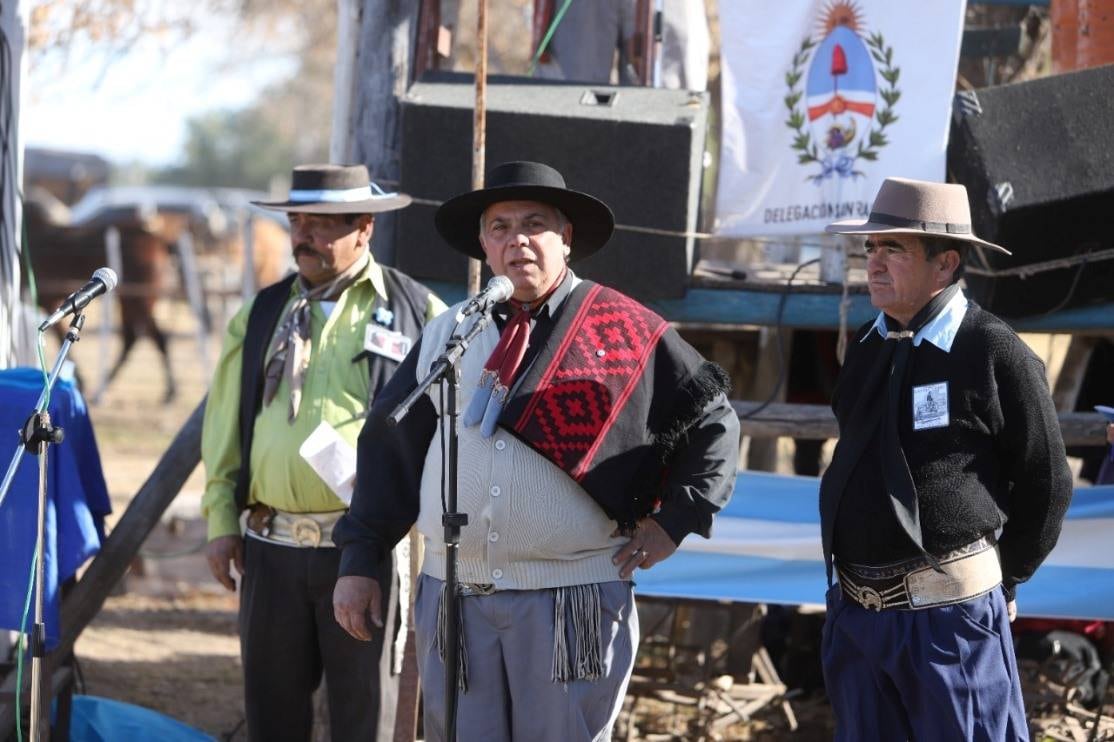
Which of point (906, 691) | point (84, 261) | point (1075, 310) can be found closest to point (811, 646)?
point (1075, 310)

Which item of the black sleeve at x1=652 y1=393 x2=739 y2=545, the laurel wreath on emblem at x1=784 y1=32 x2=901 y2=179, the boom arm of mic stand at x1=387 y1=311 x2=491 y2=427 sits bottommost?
the black sleeve at x1=652 y1=393 x2=739 y2=545

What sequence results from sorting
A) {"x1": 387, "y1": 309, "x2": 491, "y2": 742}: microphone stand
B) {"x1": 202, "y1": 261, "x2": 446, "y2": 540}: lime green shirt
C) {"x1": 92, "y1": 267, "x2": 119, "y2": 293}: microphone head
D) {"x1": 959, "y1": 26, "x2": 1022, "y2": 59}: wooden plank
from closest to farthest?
{"x1": 387, "y1": 309, "x2": 491, "y2": 742}: microphone stand
{"x1": 92, "y1": 267, "x2": 119, "y2": 293}: microphone head
{"x1": 202, "y1": 261, "x2": 446, "y2": 540}: lime green shirt
{"x1": 959, "y1": 26, "x2": 1022, "y2": 59}: wooden plank

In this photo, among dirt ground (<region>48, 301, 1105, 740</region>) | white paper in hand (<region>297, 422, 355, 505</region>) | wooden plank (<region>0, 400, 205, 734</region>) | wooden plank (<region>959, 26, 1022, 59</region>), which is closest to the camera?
white paper in hand (<region>297, 422, 355, 505</region>)

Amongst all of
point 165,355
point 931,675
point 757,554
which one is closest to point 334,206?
point 757,554

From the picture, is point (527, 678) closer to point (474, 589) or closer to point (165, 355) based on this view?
point (474, 589)

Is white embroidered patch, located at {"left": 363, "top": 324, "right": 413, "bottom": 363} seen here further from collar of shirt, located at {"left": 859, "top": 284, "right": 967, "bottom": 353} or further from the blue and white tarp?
collar of shirt, located at {"left": 859, "top": 284, "right": 967, "bottom": 353}

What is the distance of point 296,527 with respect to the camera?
4512mm

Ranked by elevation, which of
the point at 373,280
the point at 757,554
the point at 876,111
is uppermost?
the point at 876,111

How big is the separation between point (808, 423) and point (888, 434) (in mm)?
2086

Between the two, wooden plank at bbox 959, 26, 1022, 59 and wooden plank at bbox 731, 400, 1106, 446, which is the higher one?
wooden plank at bbox 959, 26, 1022, 59

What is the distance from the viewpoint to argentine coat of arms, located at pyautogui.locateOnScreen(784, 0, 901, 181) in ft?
18.0

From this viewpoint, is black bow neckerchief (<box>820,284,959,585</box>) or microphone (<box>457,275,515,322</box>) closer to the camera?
microphone (<box>457,275,515,322</box>)

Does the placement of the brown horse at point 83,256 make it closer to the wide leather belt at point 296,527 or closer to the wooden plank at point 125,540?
the wooden plank at point 125,540

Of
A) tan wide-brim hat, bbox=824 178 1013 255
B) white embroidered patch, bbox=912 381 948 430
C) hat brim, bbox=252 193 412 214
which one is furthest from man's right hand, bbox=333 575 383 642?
tan wide-brim hat, bbox=824 178 1013 255
